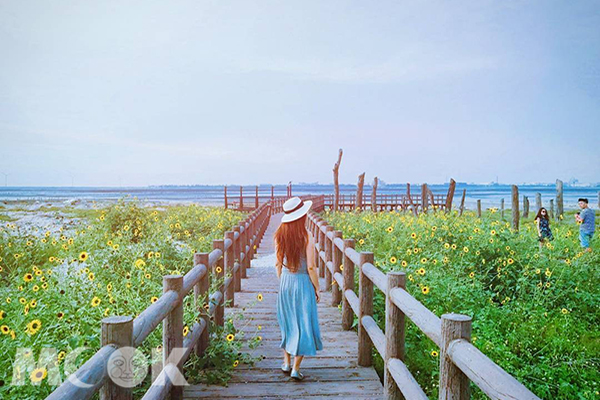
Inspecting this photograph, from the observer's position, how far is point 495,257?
7.59 meters

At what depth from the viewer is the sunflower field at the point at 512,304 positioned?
14.4 ft

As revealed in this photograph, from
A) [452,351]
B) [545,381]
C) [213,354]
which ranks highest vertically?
[452,351]

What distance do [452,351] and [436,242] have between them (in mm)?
6483

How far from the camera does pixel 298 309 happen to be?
155 inches

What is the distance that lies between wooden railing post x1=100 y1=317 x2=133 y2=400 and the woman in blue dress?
1844 mm

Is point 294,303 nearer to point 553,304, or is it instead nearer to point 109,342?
point 109,342

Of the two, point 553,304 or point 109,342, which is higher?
point 109,342

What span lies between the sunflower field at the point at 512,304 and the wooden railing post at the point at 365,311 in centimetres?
30

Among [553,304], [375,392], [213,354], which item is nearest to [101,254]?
[213,354]

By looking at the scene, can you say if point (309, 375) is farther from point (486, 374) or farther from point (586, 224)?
point (586, 224)

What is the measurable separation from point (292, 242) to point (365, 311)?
1026 millimetres

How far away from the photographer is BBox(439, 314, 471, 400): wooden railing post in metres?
2.16

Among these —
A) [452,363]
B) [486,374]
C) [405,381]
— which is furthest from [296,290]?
[486,374]

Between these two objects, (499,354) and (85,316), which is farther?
(499,354)
